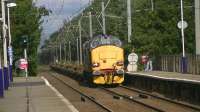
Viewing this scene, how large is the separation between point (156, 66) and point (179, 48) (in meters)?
2.82

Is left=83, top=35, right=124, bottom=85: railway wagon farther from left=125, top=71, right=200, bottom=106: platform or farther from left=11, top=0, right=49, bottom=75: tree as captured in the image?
left=11, top=0, right=49, bottom=75: tree

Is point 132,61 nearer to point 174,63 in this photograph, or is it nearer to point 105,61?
point 105,61

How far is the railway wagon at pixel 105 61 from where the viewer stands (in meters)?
42.9

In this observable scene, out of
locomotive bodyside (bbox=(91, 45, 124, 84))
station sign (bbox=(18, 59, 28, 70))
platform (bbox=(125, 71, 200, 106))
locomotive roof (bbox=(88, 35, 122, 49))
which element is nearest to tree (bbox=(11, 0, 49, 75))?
station sign (bbox=(18, 59, 28, 70))

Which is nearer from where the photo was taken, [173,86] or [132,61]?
[173,86]

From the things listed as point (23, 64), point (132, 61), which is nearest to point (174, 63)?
point (132, 61)

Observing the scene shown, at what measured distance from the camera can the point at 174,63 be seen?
185 feet

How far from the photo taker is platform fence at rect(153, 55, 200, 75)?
49.5 metres

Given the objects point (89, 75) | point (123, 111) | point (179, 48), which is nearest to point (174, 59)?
point (179, 48)

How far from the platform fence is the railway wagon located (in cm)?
690

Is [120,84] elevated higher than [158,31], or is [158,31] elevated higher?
[158,31]

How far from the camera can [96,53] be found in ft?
142

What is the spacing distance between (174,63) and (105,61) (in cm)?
1450

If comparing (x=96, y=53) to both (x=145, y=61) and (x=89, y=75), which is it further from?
(x=145, y=61)
